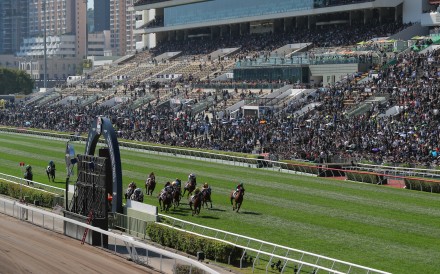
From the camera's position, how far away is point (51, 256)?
22125 mm

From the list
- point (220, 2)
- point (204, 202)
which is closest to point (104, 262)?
point (204, 202)

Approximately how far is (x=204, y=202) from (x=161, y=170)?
13109 mm

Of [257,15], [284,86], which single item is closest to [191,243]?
[284,86]

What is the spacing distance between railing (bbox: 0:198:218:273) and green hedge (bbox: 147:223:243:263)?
75 centimetres

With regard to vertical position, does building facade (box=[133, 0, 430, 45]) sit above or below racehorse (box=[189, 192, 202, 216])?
above

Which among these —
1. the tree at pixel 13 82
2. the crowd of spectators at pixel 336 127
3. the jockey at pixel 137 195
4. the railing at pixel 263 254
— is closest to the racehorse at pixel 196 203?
the jockey at pixel 137 195

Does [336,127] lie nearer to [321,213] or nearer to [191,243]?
[321,213]

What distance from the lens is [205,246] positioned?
22.5 metres

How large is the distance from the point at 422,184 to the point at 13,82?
314 ft

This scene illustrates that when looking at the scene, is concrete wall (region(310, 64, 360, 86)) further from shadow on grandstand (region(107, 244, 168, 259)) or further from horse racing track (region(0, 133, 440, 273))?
shadow on grandstand (region(107, 244, 168, 259))

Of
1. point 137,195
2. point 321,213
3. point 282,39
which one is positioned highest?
point 282,39

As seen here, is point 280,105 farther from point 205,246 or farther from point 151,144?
point 205,246

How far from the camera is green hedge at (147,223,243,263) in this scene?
21.9 metres

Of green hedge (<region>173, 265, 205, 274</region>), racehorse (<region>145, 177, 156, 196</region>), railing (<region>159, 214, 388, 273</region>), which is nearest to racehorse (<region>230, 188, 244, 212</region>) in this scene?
racehorse (<region>145, 177, 156, 196</region>)
